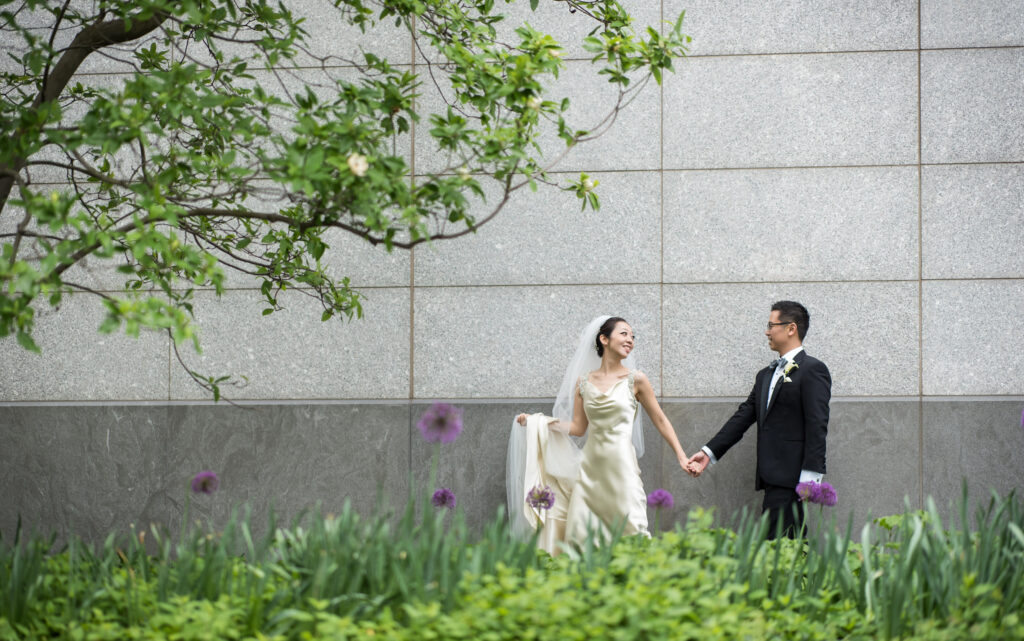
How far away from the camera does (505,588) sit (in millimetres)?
2846

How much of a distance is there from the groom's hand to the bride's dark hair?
3.14ft

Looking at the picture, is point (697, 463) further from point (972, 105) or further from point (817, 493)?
point (972, 105)

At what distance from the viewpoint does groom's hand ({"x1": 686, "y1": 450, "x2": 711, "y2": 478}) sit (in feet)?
20.3

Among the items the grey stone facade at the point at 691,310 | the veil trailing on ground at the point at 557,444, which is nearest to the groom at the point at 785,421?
the grey stone facade at the point at 691,310

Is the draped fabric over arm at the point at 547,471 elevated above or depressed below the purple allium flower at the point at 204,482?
below

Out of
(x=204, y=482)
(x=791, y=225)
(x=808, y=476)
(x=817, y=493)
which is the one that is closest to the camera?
(x=204, y=482)

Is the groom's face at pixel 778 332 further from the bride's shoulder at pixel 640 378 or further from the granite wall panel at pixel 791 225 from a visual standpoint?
the bride's shoulder at pixel 640 378

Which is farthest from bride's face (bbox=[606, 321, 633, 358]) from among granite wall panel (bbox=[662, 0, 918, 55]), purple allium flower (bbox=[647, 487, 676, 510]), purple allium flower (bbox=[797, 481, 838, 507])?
granite wall panel (bbox=[662, 0, 918, 55])

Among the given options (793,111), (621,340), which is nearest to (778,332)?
(621,340)

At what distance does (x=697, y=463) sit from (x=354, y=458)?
2.57m

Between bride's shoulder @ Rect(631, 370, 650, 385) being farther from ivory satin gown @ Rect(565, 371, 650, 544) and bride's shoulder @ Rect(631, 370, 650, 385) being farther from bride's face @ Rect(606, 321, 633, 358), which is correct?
bride's face @ Rect(606, 321, 633, 358)

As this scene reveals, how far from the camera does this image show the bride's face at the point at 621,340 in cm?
623

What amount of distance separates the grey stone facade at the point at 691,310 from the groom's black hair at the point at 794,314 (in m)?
0.44

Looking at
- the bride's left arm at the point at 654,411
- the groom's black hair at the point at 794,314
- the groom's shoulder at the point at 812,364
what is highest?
the groom's black hair at the point at 794,314
